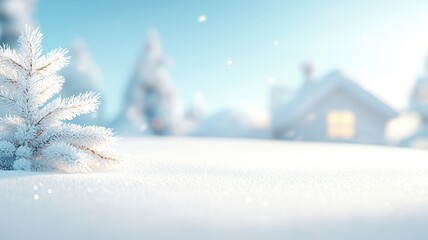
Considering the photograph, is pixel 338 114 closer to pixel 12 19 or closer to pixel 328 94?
pixel 328 94

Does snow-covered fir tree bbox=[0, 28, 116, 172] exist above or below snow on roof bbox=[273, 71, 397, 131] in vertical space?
below

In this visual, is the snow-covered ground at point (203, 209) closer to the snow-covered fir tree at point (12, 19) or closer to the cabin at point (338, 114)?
the cabin at point (338, 114)

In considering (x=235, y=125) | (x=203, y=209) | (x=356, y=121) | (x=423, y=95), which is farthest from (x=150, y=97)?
(x=203, y=209)

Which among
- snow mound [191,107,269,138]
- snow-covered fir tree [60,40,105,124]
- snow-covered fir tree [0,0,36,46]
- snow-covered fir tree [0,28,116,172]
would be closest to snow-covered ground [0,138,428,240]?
snow-covered fir tree [0,28,116,172]

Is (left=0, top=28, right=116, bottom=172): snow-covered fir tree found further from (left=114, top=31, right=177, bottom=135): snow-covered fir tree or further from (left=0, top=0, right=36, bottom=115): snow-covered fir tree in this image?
(left=114, top=31, right=177, bottom=135): snow-covered fir tree

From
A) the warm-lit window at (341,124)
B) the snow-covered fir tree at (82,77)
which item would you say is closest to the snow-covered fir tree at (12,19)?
the snow-covered fir tree at (82,77)

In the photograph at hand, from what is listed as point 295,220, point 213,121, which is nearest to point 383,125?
point 213,121
